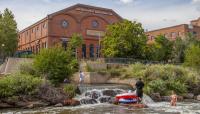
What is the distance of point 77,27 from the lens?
62.5 m

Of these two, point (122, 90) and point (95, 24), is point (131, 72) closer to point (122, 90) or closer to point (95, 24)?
point (122, 90)

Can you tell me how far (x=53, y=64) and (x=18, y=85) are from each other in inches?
296

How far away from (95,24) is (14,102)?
38.3 meters

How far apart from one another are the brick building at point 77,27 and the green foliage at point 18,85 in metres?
29.9

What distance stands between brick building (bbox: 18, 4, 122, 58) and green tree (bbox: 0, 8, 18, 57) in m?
6.60

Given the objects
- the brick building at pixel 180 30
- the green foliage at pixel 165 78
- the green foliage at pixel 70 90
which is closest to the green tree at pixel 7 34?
the green foliage at pixel 165 78

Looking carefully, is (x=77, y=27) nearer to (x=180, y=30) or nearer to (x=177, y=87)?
(x=180, y=30)

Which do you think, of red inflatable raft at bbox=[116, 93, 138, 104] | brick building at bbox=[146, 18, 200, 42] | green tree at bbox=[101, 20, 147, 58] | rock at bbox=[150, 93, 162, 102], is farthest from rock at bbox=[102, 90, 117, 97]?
brick building at bbox=[146, 18, 200, 42]

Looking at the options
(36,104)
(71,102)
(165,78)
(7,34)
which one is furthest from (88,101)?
(7,34)

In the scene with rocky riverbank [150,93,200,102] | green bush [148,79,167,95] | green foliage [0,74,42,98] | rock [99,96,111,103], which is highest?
green foliage [0,74,42,98]

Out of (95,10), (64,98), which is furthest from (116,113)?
(95,10)

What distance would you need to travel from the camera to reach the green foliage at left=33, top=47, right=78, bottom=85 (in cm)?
3559

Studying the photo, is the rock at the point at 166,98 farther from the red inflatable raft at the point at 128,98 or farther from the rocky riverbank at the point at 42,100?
the rocky riverbank at the point at 42,100

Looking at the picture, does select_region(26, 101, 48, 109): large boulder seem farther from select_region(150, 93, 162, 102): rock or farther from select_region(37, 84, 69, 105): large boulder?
select_region(150, 93, 162, 102): rock
